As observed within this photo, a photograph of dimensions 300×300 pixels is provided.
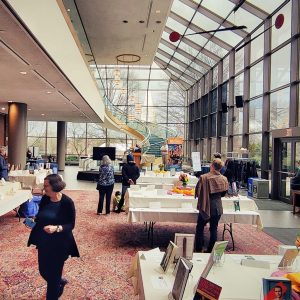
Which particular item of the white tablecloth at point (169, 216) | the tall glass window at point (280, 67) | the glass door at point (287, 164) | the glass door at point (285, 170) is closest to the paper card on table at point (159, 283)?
the white tablecloth at point (169, 216)

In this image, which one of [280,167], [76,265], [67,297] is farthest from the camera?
[280,167]

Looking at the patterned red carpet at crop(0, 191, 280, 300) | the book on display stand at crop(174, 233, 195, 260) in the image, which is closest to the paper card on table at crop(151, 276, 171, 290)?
the book on display stand at crop(174, 233, 195, 260)

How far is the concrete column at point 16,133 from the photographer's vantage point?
12.6 meters

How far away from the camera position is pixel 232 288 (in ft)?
8.08

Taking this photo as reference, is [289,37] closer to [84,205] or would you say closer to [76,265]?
[84,205]

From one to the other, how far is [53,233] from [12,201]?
3.35 m

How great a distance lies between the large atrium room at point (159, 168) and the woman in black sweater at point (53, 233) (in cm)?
1

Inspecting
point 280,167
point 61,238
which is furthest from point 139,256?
point 280,167

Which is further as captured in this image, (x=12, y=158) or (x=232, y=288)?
(x=12, y=158)

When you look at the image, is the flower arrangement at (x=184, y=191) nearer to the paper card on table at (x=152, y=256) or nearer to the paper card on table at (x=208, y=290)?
the paper card on table at (x=152, y=256)

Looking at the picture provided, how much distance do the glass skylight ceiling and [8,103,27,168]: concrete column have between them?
7665 millimetres

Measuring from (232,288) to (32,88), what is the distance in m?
8.51

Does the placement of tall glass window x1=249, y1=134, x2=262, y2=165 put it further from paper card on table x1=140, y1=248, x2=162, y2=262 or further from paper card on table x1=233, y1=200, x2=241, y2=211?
paper card on table x1=140, y1=248, x2=162, y2=262

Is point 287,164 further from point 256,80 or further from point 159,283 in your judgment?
point 159,283
